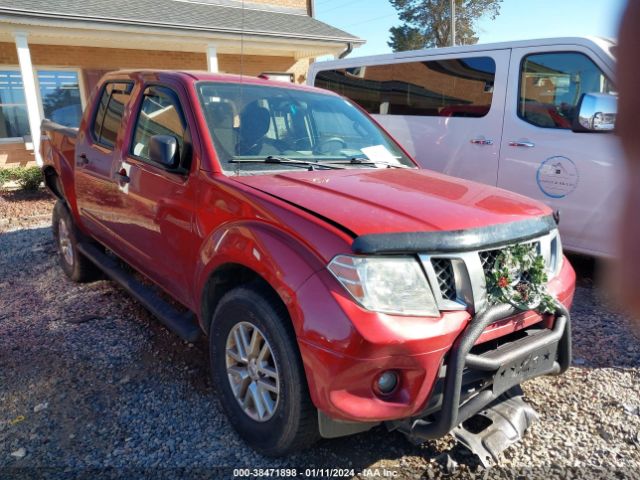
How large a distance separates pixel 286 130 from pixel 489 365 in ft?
6.64

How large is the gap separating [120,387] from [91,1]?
10.7 meters

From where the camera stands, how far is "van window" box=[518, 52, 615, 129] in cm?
465

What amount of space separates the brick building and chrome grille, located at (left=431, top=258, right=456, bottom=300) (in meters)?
8.35

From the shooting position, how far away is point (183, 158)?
3.00m

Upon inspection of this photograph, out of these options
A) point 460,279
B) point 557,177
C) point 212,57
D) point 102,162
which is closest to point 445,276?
point 460,279

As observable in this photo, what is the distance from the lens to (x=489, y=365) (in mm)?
2115

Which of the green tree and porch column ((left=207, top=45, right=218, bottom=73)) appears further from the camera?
the green tree

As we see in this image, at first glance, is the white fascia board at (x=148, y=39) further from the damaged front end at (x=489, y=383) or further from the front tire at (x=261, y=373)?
the damaged front end at (x=489, y=383)

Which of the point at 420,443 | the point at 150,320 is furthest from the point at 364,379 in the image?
the point at 150,320

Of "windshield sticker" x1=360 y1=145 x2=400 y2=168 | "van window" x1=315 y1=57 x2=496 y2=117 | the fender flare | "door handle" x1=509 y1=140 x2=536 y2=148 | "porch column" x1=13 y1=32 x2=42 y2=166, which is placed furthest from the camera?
"porch column" x1=13 y1=32 x2=42 y2=166

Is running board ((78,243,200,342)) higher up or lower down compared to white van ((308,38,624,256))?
lower down

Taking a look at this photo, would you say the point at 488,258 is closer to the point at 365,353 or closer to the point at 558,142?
the point at 365,353

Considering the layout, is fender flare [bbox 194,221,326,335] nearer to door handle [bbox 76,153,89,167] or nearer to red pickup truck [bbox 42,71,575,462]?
red pickup truck [bbox 42,71,575,462]

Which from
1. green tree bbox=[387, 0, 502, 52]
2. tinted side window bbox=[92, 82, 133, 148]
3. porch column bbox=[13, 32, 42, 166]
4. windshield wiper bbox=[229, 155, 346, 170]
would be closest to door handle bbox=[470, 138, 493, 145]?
windshield wiper bbox=[229, 155, 346, 170]
